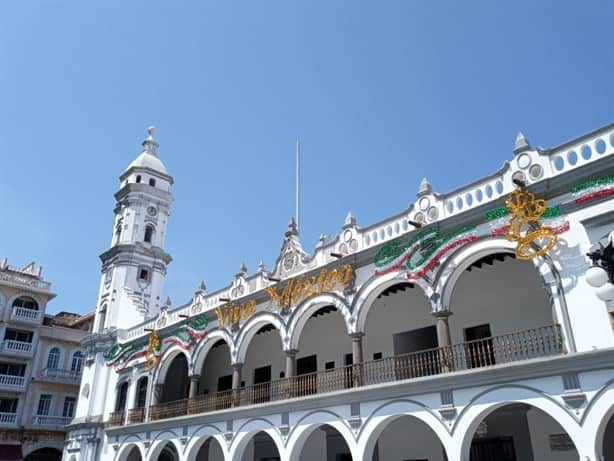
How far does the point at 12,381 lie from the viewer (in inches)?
1125

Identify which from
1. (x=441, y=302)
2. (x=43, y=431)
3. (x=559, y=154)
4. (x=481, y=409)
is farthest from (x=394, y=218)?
(x=43, y=431)

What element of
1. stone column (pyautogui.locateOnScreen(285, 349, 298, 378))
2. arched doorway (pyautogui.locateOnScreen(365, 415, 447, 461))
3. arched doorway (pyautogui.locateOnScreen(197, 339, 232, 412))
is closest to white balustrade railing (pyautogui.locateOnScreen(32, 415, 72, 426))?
arched doorway (pyautogui.locateOnScreen(197, 339, 232, 412))

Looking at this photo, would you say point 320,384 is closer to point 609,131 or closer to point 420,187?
point 420,187

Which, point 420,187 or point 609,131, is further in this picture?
point 420,187

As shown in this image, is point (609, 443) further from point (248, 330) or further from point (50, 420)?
point (50, 420)

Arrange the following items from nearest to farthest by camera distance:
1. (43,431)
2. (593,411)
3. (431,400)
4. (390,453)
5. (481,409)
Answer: (593,411), (481,409), (431,400), (390,453), (43,431)

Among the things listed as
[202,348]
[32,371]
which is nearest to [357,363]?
[202,348]

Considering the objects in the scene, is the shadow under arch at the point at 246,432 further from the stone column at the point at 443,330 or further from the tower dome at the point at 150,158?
the tower dome at the point at 150,158

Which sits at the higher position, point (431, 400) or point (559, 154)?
point (559, 154)

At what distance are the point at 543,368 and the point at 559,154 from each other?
4.18m

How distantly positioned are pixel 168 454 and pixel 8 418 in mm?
10240

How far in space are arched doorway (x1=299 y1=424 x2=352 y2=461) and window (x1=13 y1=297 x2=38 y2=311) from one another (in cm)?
2086

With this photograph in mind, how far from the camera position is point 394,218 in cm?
1380

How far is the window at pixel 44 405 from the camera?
29328mm
